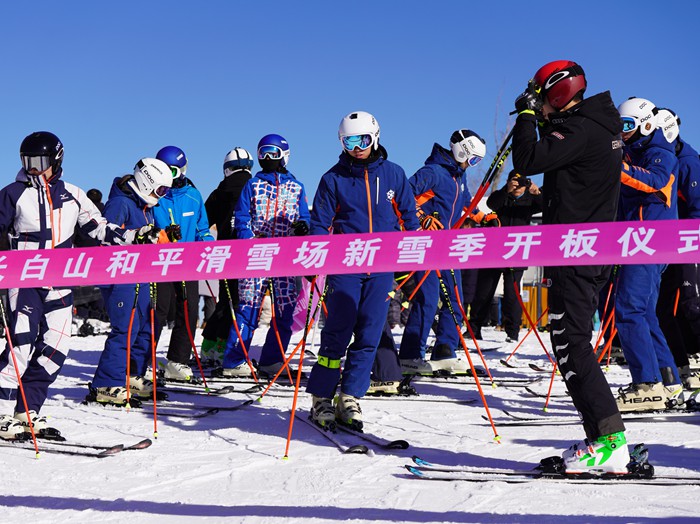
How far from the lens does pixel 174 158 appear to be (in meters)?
8.59

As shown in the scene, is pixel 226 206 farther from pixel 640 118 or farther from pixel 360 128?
pixel 640 118

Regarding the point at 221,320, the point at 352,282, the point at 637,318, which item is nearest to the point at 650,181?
the point at 637,318

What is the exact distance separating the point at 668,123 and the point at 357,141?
270cm

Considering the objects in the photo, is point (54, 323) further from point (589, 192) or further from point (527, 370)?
point (527, 370)

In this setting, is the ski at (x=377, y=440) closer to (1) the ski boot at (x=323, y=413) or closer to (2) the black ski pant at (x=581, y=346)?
(1) the ski boot at (x=323, y=413)

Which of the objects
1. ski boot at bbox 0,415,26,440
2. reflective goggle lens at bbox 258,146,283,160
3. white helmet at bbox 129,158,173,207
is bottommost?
ski boot at bbox 0,415,26,440

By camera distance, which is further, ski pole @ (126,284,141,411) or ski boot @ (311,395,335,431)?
ski pole @ (126,284,141,411)

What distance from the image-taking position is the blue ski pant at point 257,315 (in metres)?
8.61

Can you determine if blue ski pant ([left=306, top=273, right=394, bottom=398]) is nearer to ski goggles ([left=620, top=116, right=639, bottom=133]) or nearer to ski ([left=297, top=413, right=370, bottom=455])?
ski ([left=297, top=413, right=370, bottom=455])

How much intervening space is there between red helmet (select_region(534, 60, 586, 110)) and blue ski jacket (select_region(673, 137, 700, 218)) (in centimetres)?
343

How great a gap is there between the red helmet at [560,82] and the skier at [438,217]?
409cm

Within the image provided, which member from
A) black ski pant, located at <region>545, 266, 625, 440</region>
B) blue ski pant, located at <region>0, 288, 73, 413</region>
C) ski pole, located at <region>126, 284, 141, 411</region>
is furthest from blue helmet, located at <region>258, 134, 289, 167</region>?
black ski pant, located at <region>545, 266, 625, 440</region>

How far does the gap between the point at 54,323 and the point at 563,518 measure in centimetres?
357

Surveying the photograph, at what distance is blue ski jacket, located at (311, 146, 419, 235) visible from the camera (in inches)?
238
